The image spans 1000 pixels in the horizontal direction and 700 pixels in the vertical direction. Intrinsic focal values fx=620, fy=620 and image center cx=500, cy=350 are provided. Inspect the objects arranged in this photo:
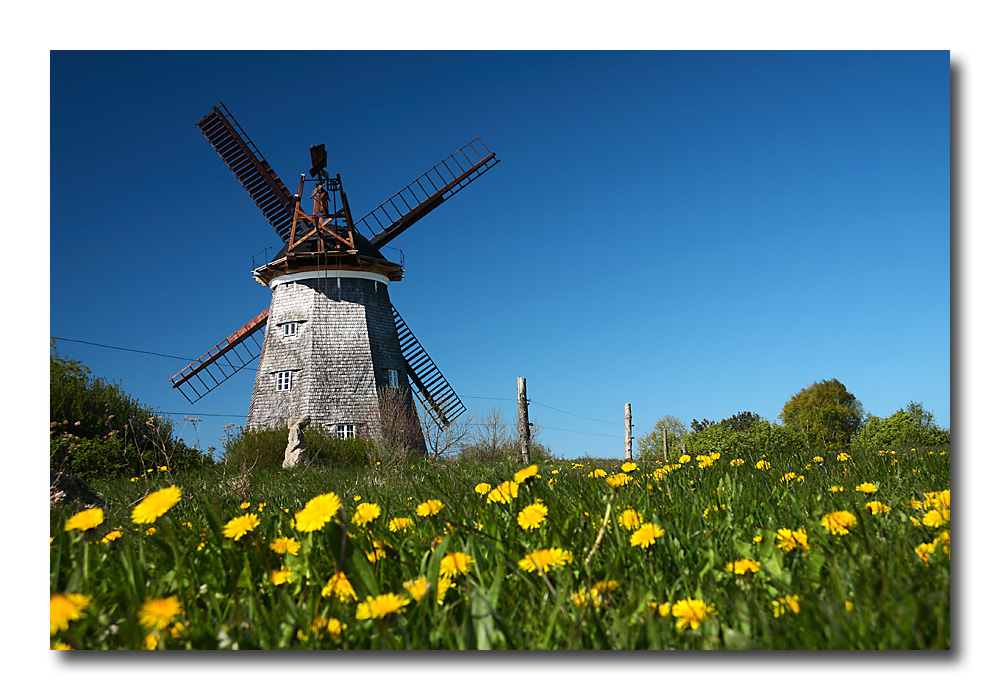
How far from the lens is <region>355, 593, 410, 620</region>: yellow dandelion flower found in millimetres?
1537

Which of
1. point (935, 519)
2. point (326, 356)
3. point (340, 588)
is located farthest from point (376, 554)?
point (326, 356)

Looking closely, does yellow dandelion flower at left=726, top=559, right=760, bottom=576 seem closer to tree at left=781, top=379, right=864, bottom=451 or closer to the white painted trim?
tree at left=781, top=379, right=864, bottom=451

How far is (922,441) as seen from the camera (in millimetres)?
4277

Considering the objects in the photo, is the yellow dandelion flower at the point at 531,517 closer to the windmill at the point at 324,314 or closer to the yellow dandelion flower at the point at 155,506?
the yellow dandelion flower at the point at 155,506

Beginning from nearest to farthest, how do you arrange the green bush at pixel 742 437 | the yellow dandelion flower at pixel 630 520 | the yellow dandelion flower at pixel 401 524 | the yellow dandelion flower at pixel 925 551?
the yellow dandelion flower at pixel 925 551 < the yellow dandelion flower at pixel 630 520 < the yellow dandelion flower at pixel 401 524 < the green bush at pixel 742 437

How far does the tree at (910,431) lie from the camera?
12.0 ft

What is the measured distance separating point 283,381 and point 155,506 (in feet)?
57.1

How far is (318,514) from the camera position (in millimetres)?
1784

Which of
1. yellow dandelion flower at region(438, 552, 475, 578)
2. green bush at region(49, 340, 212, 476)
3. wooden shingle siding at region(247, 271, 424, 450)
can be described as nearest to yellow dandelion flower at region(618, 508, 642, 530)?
yellow dandelion flower at region(438, 552, 475, 578)

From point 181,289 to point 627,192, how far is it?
343 centimetres

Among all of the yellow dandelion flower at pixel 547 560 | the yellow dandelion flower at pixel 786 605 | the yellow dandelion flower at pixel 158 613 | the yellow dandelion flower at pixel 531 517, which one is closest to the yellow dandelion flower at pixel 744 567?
the yellow dandelion flower at pixel 786 605

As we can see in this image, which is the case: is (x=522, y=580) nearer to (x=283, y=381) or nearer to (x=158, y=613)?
(x=158, y=613)
